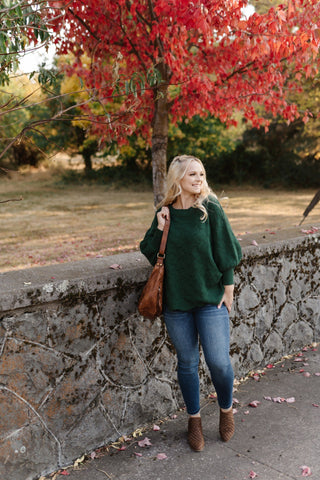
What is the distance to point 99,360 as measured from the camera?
332 centimetres

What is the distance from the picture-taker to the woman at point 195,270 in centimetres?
315

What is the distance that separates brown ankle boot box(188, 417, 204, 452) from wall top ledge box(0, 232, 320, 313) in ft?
3.30

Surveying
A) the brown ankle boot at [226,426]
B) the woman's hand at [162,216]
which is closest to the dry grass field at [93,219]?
the woman's hand at [162,216]

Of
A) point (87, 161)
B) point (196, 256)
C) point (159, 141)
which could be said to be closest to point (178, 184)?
point (196, 256)

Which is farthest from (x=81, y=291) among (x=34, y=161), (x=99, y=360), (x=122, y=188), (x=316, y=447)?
(x=34, y=161)

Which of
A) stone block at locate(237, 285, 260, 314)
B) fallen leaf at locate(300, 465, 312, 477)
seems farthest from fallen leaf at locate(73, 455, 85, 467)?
stone block at locate(237, 285, 260, 314)

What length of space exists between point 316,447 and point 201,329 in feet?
3.54

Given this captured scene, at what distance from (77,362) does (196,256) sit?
1019 mm

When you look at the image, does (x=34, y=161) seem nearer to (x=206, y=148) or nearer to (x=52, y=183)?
(x=52, y=183)

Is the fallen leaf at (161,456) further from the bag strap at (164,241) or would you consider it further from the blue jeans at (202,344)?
the bag strap at (164,241)

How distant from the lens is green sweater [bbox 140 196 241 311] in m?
3.14

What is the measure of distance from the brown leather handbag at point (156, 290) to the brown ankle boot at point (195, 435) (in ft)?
2.56

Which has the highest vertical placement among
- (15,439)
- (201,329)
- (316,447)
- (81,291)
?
(81,291)

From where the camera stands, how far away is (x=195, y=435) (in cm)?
330
